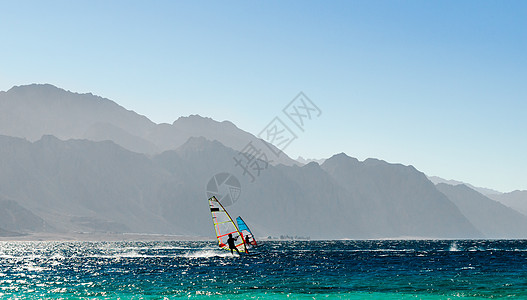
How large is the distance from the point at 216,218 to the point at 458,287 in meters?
43.2

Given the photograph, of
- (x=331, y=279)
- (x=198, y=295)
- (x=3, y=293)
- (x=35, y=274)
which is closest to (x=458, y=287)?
(x=331, y=279)

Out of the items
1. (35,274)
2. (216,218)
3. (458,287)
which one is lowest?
(458,287)

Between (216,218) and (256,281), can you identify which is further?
(216,218)

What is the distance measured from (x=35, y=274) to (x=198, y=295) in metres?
37.3

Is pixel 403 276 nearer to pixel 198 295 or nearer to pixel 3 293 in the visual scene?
pixel 198 295

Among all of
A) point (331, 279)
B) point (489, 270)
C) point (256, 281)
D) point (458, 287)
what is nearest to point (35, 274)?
point (256, 281)

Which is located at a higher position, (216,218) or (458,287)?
(216,218)

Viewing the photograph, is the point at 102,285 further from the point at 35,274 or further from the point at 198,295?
the point at 35,274

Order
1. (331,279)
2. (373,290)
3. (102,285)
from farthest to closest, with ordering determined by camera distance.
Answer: (331,279), (102,285), (373,290)

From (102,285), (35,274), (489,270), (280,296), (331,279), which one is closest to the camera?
(280,296)

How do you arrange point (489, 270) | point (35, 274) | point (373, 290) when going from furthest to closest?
point (489, 270) → point (35, 274) → point (373, 290)

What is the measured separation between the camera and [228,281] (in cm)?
7525

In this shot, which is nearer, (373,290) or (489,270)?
(373,290)

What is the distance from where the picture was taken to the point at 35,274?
87812 millimetres
